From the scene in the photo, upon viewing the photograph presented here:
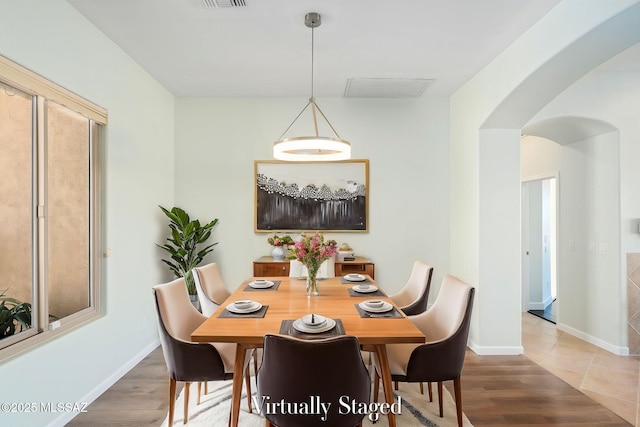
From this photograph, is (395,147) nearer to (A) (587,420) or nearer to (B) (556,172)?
(B) (556,172)

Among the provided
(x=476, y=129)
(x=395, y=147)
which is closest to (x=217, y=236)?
(x=395, y=147)

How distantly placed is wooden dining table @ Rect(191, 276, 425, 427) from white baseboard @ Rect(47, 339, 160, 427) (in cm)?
119

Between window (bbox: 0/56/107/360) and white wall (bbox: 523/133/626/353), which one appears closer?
window (bbox: 0/56/107/360)

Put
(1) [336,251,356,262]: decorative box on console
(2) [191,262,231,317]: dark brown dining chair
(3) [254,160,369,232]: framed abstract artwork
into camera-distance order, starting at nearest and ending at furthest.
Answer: (2) [191,262,231,317]: dark brown dining chair, (1) [336,251,356,262]: decorative box on console, (3) [254,160,369,232]: framed abstract artwork

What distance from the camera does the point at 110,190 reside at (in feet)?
9.58

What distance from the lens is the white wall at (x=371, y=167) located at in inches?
170

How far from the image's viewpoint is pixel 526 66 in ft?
9.05

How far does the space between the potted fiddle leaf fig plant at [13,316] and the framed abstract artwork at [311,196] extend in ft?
7.98

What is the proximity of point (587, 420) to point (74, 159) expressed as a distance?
4.00m

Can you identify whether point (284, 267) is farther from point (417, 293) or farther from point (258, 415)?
point (258, 415)

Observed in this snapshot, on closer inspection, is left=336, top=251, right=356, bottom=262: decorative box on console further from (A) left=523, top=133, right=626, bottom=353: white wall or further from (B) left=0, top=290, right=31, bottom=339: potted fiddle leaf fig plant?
(B) left=0, top=290, right=31, bottom=339: potted fiddle leaf fig plant

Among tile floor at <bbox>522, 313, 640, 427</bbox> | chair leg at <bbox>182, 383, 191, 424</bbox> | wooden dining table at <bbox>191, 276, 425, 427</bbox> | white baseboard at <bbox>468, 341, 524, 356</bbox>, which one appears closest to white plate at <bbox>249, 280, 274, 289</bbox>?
wooden dining table at <bbox>191, 276, 425, 427</bbox>

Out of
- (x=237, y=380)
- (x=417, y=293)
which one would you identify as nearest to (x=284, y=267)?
(x=417, y=293)

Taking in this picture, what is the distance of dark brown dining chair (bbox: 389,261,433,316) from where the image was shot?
9.27 ft
